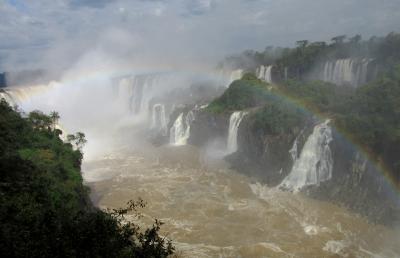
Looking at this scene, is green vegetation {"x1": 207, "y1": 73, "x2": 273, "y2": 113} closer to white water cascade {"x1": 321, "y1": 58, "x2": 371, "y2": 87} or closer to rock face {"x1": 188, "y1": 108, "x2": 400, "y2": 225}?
rock face {"x1": 188, "y1": 108, "x2": 400, "y2": 225}

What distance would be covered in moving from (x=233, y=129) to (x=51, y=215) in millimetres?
26038

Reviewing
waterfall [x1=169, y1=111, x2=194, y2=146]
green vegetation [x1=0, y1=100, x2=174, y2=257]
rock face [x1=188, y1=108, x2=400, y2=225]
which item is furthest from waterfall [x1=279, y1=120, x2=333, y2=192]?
waterfall [x1=169, y1=111, x2=194, y2=146]

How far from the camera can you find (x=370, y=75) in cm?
4166

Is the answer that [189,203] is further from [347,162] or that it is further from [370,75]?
[370,75]

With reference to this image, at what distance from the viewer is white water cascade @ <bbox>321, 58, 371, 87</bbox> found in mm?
42344

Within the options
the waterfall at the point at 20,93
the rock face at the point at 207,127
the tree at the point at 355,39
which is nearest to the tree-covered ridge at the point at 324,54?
the tree at the point at 355,39

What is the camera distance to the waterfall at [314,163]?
87.7ft

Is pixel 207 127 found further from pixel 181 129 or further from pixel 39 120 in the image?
pixel 39 120

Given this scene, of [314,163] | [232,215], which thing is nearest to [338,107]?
[314,163]

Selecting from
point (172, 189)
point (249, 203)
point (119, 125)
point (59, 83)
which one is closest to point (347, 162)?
point (249, 203)

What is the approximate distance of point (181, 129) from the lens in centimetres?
4031

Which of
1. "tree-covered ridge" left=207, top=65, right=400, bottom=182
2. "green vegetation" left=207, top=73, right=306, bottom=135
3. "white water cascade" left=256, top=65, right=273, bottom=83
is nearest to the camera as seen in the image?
"tree-covered ridge" left=207, top=65, right=400, bottom=182

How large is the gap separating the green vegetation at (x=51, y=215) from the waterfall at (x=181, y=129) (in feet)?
50.1

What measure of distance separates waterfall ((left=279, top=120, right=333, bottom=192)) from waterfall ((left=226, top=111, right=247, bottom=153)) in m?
7.43
